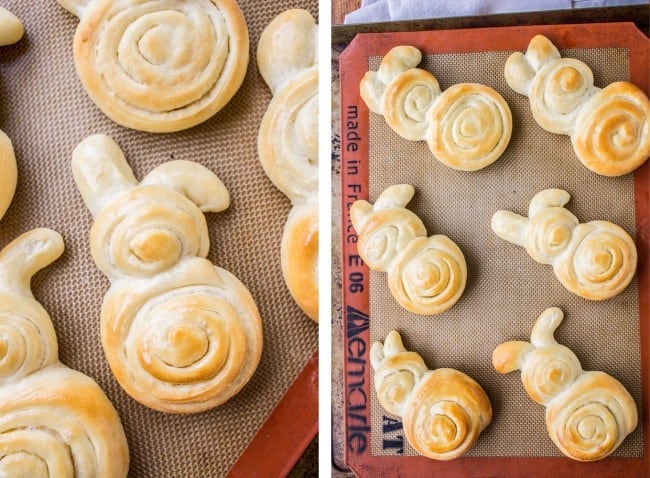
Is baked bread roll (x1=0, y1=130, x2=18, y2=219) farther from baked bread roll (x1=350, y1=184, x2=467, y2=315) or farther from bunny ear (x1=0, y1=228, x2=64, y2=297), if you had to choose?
baked bread roll (x1=350, y1=184, x2=467, y2=315)

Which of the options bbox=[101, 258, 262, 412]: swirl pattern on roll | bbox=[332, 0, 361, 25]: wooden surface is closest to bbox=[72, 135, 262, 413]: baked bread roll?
bbox=[101, 258, 262, 412]: swirl pattern on roll

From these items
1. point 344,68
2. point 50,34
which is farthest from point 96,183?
point 344,68

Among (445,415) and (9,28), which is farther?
(9,28)

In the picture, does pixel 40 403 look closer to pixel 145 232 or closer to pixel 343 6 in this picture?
pixel 145 232

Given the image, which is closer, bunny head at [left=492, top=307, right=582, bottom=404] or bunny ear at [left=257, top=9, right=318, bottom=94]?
bunny head at [left=492, top=307, right=582, bottom=404]

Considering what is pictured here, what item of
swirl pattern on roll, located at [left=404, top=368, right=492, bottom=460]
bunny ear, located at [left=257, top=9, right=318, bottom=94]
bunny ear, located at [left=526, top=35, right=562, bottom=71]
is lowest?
swirl pattern on roll, located at [left=404, top=368, right=492, bottom=460]

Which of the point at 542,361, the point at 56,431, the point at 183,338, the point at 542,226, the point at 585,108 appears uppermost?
the point at 585,108

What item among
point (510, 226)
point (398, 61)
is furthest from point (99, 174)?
point (510, 226)

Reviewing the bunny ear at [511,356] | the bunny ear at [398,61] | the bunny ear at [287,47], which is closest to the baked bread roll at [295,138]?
the bunny ear at [287,47]
